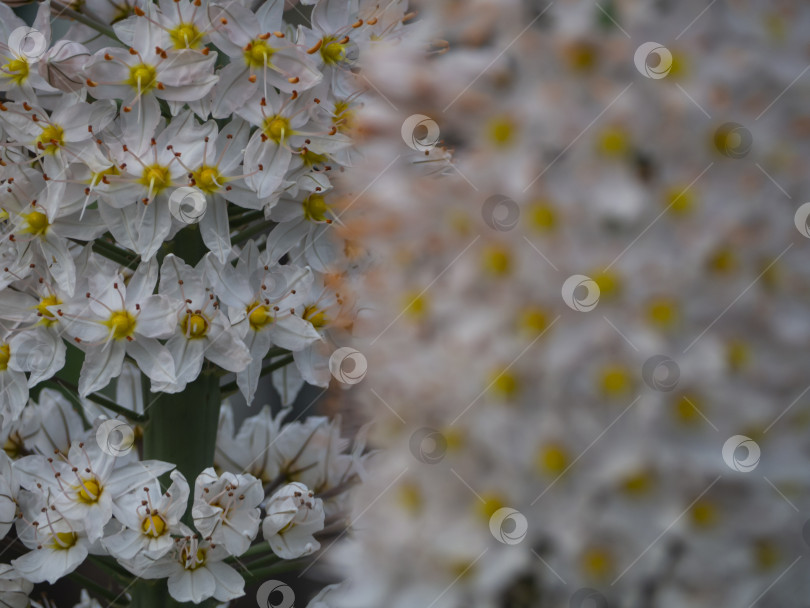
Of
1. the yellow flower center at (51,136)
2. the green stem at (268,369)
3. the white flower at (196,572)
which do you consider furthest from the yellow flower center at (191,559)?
the yellow flower center at (51,136)

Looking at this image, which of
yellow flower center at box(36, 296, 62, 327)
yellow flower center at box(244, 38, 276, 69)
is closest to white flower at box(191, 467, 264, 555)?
yellow flower center at box(36, 296, 62, 327)

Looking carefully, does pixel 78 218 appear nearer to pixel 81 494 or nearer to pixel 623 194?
pixel 81 494

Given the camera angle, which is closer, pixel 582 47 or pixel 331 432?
pixel 582 47

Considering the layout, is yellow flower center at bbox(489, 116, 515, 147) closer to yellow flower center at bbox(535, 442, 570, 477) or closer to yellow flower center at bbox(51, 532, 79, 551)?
yellow flower center at bbox(535, 442, 570, 477)

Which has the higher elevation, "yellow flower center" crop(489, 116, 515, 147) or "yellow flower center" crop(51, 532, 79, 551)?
"yellow flower center" crop(489, 116, 515, 147)

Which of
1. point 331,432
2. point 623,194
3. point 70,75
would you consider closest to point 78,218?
point 70,75

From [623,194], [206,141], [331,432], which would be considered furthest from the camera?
[331,432]
